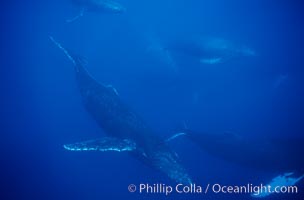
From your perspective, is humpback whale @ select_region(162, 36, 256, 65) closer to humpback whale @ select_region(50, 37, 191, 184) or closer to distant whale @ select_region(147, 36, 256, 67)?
distant whale @ select_region(147, 36, 256, 67)

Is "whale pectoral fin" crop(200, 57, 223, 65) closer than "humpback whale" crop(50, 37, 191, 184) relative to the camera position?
No

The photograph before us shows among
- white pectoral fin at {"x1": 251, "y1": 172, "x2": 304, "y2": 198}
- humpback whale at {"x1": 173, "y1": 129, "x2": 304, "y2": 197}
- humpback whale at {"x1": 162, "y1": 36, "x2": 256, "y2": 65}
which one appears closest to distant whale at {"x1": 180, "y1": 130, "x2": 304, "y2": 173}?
humpback whale at {"x1": 173, "y1": 129, "x2": 304, "y2": 197}

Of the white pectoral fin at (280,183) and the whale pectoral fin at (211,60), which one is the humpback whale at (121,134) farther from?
the whale pectoral fin at (211,60)

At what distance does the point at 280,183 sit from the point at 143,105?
751 centimetres

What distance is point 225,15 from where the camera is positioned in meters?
25.9

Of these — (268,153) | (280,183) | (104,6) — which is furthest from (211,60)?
(280,183)

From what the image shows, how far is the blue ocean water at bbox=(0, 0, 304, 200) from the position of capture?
16.0 m

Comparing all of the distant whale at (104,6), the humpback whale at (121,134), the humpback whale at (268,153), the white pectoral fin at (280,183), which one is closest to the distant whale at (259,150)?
the humpback whale at (268,153)

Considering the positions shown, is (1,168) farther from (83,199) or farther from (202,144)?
(202,144)

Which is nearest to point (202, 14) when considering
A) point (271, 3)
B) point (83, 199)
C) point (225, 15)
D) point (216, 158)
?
point (225, 15)

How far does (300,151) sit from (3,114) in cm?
1552

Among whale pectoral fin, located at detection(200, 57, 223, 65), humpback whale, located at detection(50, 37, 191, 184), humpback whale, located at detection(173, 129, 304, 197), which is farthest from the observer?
whale pectoral fin, located at detection(200, 57, 223, 65)

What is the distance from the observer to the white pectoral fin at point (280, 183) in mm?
12836

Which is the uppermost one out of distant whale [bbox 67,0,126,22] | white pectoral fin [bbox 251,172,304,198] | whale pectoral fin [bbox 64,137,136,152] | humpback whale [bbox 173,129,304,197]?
distant whale [bbox 67,0,126,22]
